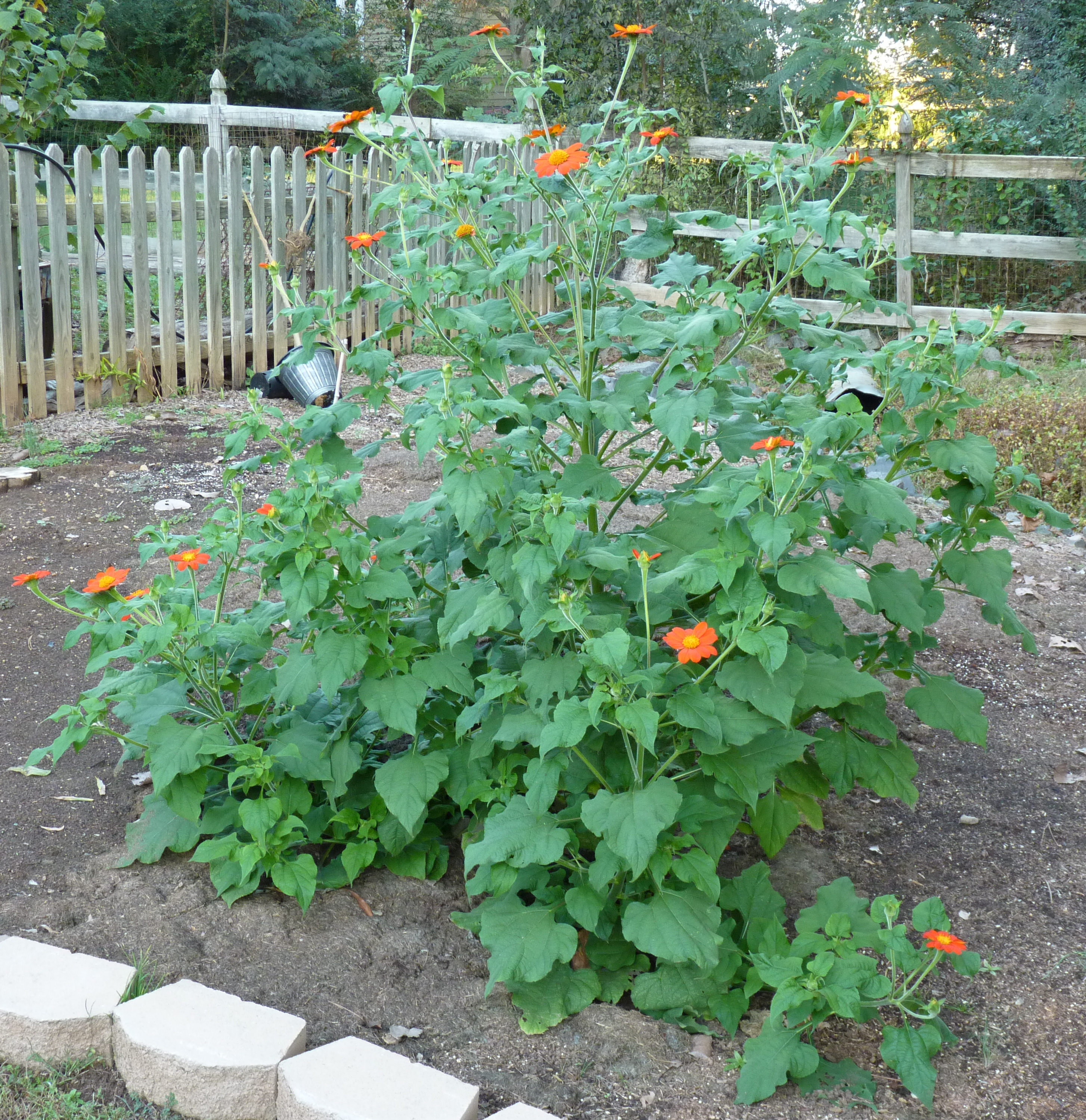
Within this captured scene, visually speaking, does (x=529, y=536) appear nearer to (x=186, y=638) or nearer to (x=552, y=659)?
(x=552, y=659)

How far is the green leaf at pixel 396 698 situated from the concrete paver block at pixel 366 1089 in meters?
0.63

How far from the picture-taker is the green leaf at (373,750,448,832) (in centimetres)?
240

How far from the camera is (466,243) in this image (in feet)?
8.48

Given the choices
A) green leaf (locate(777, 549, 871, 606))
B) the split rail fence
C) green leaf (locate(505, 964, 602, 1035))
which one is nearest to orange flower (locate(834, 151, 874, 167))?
green leaf (locate(777, 549, 871, 606))

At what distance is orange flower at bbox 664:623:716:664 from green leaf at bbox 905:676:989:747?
90 cm

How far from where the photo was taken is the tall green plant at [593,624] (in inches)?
81.0

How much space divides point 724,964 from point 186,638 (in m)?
1.36

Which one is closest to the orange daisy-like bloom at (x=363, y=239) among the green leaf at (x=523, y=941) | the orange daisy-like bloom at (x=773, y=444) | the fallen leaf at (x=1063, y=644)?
the orange daisy-like bloom at (x=773, y=444)

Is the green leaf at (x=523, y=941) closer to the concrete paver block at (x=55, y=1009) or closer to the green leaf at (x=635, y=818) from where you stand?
the green leaf at (x=635, y=818)

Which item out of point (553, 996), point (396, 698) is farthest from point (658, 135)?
point (553, 996)

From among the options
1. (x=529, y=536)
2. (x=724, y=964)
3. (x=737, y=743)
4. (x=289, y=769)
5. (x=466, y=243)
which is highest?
(x=466, y=243)

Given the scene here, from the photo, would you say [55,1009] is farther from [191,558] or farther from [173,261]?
[173,261]

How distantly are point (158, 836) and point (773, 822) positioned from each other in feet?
4.81

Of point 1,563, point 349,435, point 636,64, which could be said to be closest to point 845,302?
point 1,563
